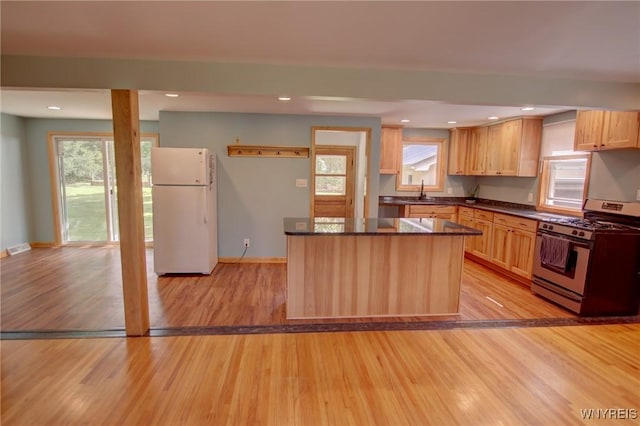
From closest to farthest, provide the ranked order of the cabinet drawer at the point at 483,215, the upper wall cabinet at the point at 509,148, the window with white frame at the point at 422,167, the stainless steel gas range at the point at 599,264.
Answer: the stainless steel gas range at the point at 599,264, the upper wall cabinet at the point at 509,148, the cabinet drawer at the point at 483,215, the window with white frame at the point at 422,167

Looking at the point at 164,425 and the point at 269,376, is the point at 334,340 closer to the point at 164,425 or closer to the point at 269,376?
the point at 269,376

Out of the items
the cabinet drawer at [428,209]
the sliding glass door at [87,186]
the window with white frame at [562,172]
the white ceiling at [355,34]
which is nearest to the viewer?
the white ceiling at [355,34]

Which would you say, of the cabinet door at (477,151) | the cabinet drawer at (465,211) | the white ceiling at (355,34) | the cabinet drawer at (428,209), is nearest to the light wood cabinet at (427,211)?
the cabinet drawer at (428,209)

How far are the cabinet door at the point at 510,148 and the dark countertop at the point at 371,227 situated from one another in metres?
2.17

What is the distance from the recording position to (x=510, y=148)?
473cm

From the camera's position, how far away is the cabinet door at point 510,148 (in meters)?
4.60

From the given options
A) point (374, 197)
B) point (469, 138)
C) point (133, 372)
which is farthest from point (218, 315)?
point (469, 138)

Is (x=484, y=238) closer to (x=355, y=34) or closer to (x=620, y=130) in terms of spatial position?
(x=620, y=130)

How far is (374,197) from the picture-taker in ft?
16.1

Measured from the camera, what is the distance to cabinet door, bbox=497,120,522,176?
4.60m

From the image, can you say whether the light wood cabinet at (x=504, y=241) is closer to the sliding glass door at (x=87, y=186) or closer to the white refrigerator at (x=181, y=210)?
the white refrigerator at (x=181, y=210)

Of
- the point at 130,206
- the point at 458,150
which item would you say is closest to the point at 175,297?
the point at 130,206

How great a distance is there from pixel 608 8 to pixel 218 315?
3.54 meters

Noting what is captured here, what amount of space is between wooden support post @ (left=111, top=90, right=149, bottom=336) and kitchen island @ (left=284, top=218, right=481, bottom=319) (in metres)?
1.27
